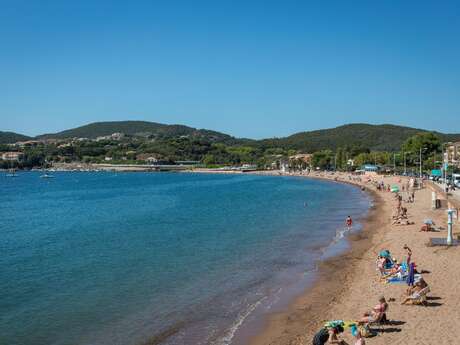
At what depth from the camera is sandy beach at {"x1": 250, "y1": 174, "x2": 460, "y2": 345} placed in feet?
41.4

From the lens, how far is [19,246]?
29.8m

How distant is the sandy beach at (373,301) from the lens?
1262 cm

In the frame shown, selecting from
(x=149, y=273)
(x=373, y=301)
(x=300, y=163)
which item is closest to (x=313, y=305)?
(x=373, y=301)

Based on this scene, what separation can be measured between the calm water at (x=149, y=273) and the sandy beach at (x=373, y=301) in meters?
1.26

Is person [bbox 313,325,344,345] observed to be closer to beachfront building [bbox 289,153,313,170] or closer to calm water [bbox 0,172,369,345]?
calm water [bbox 0,172,369,345]

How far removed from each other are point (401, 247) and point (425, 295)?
10.1 meters

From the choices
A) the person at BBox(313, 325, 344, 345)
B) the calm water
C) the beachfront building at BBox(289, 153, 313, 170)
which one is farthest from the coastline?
the beachfront building at BBox(289, 153, 313, 170)

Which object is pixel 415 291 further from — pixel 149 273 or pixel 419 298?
pixel 149 273

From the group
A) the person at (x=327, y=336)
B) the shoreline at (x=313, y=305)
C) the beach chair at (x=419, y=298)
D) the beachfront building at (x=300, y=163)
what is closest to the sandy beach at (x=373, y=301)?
the shoreline at (x=313, y=305)

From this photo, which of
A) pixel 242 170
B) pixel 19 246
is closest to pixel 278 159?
pixel 242 170

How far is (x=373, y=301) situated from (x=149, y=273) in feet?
32.3

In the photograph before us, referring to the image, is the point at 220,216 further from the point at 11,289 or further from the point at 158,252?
the point at 11,289

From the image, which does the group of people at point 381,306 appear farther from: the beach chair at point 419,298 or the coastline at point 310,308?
the coastline at point 310,308

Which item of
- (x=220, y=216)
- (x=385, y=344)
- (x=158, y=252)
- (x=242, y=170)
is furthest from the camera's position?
(x=242, y=170)
